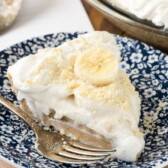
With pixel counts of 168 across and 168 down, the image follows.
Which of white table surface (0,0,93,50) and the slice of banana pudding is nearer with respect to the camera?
the slice of banana pudding

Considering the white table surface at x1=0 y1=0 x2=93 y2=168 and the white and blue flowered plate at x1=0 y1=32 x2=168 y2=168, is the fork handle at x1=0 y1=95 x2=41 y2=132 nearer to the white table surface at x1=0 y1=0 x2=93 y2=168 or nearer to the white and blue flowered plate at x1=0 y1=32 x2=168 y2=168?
the white and blue flowered plate at x1=0 y1=32 x2=168 y2=168

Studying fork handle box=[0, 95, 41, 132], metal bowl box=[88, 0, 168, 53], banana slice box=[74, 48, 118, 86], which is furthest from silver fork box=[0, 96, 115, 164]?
metal bowl box=[88, 0, 168, 53]

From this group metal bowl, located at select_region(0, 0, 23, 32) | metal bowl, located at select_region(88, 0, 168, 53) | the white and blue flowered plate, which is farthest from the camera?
metal bowl, located at select_region(0, 0, 23, 32)

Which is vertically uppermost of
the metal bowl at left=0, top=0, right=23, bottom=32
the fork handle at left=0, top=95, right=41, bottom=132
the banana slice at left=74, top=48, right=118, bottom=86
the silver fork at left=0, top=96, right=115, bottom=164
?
the metal bowl at left=0, top=0, right=23, bottom=32

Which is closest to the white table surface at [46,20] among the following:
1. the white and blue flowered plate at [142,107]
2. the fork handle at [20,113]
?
the white and blue flowered plate at [142,107]

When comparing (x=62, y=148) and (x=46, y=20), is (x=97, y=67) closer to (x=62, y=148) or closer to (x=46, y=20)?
(x=62, y=148)

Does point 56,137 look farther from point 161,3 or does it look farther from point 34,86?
point 161,3
